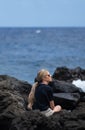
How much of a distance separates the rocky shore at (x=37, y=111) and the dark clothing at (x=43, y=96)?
30 cm

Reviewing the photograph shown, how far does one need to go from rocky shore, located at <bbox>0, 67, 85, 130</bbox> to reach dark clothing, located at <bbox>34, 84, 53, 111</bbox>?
0.30 m

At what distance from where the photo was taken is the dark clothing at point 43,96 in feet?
30.8

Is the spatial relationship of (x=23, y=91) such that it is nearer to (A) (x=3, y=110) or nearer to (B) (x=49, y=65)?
(A) (x=3, y=110)

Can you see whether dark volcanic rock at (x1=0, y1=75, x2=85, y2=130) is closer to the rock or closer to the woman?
the rock

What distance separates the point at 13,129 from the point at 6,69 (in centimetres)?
2116

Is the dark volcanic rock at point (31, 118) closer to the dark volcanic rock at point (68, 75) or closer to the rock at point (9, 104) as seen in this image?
the rock at point (9, 104)

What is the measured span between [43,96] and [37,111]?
1.07 metres

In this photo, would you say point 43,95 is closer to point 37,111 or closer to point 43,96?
point 43,96

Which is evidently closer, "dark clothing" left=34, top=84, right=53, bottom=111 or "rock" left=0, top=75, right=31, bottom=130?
"rock" left=0, top=75, right=31, bottom=130

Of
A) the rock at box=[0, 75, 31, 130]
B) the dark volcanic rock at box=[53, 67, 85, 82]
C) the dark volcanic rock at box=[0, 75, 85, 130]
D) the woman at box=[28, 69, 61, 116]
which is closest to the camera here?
the dark volcanic rock at box=[0, 75, 85, 130]

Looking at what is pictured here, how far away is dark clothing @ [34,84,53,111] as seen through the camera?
30.8 feet

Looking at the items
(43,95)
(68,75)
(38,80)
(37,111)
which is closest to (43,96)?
(43,95)

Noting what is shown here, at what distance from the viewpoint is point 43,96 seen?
30.8 feet

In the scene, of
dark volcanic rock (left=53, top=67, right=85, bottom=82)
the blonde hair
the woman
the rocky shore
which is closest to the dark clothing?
the woman
